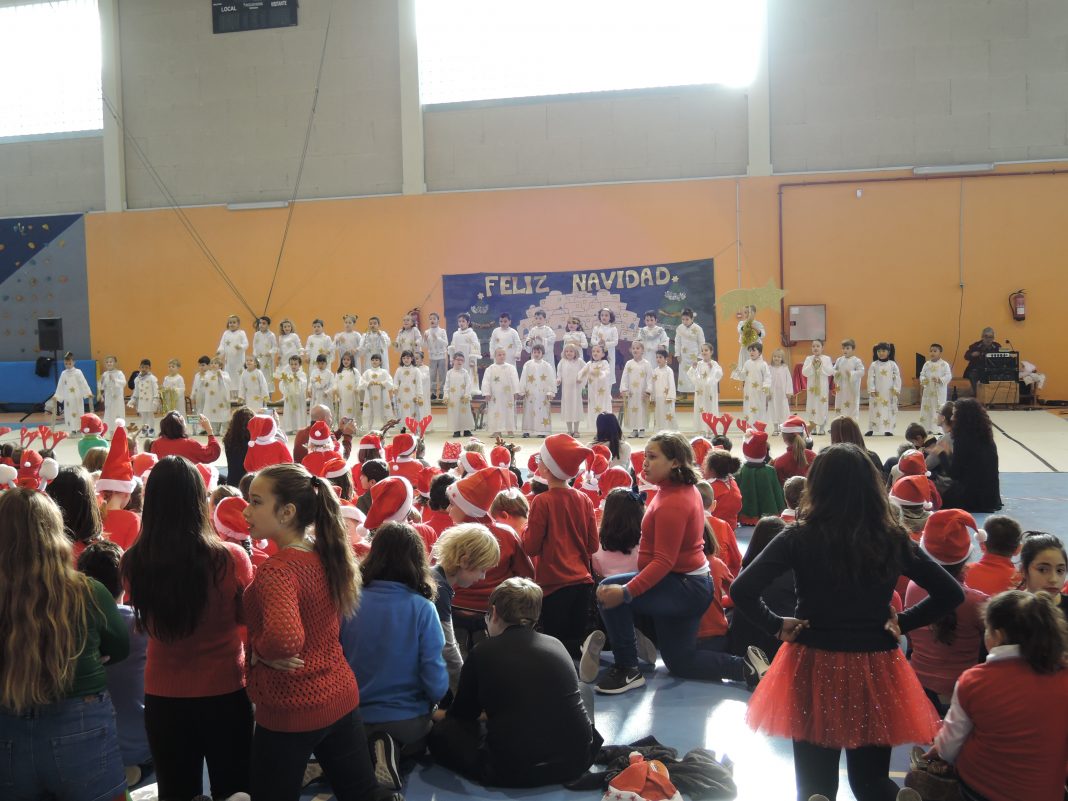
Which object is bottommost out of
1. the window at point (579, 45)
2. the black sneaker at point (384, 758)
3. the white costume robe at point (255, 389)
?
the black sneaker at point (384, 758)

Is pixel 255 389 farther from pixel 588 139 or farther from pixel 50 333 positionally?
pixel 588 139

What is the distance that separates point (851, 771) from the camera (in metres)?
3.12

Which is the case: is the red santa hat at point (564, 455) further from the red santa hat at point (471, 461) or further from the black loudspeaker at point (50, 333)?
the black loudspeaker at point (50, 333)

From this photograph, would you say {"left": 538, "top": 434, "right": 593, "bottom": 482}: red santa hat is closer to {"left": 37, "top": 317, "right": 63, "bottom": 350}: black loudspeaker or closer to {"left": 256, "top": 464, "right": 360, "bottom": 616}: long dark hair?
{"left": 256, "top": 464, "right": 360, "bottom": 616}: long dark hair

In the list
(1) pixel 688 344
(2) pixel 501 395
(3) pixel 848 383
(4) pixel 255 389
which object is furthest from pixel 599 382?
(4) pixel 255 389

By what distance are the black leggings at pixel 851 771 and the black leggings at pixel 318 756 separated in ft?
4.26

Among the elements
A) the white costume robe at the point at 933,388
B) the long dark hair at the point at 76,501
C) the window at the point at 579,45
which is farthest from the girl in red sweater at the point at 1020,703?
the window at the point at 579,45

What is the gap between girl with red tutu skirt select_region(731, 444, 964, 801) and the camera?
2.94 m

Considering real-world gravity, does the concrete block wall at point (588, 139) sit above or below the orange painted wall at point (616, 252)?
above

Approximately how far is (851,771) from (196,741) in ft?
6.61

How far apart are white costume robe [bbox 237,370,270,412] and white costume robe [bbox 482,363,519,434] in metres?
3.73

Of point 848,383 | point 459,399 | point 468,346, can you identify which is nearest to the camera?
point 848,383

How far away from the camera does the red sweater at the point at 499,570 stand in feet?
16.0

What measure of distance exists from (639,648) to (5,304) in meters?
19.1
